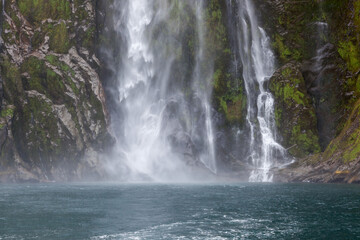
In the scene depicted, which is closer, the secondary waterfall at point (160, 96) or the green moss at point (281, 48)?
the secondary waterfall at point (160, 96)

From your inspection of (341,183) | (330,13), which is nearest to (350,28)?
(330,13)

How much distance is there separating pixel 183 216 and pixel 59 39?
45.8 meters

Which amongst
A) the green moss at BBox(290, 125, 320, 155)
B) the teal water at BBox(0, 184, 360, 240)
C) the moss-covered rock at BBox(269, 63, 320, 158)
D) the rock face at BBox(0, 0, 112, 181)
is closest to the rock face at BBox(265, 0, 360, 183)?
the moss-covered rock at BBox(269, 63, 320, 158)

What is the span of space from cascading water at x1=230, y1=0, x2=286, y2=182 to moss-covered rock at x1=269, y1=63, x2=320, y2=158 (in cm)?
119

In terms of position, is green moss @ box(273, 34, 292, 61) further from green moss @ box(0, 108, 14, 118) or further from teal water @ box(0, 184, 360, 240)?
green moss @ box(0, 108, 14, 118)

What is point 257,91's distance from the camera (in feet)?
194

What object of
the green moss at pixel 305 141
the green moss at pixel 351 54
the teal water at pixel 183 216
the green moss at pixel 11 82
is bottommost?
the teal water at pixel 183 216

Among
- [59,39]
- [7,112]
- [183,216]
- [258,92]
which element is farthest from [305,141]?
[7,112]

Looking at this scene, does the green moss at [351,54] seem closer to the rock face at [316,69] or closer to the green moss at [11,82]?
the rock face at [316,69]

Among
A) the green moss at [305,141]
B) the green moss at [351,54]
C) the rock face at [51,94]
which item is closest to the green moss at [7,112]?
the rock face at [51,94]

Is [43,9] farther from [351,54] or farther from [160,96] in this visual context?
[351,54]

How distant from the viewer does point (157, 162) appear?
5966cm

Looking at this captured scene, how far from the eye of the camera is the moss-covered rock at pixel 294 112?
54812mm

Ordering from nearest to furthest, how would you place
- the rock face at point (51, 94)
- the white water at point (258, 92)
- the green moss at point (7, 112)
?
the green moss at point (7, 112)
the white water at point (258, 92)
the rock face at point (51, 94)
